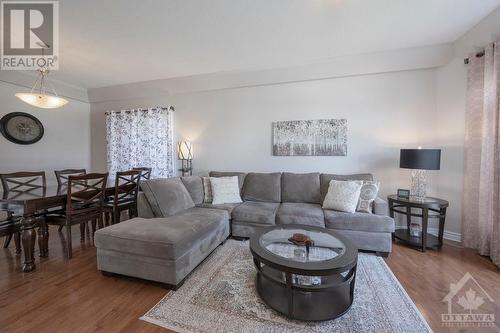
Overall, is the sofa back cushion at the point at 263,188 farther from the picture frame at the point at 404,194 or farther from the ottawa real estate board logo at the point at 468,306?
the ottawa real estate board logo at the point at 468,306

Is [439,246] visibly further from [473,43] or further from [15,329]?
[15,329]

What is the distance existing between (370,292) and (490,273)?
54.0 inches

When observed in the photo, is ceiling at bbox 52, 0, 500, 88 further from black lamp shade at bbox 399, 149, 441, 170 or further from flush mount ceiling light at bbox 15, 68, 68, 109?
black lamp shade at bbox 399, 149, 441, 170

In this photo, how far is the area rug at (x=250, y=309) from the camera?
4.63 feet

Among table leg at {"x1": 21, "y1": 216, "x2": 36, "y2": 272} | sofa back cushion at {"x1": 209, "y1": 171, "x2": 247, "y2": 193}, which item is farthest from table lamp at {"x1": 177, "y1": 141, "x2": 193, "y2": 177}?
table leg at {"x1": 21, "y1": 216, "x2": 36, "y2": 272}

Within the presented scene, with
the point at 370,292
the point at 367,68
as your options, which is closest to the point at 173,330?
the point at 370,292

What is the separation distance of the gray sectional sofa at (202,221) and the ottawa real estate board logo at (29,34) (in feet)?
6.54

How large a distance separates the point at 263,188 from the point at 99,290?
87.4 inches

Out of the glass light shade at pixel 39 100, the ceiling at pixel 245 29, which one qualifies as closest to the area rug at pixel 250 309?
the ceiling at pixel 245 29

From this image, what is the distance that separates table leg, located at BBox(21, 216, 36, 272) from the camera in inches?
80.6

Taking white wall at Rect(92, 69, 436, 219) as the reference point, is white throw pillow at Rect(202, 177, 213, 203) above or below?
below

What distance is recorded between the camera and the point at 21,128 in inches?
140

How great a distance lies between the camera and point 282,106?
139 inches

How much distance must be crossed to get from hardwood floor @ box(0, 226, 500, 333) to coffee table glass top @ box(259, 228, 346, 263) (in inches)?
29.3
